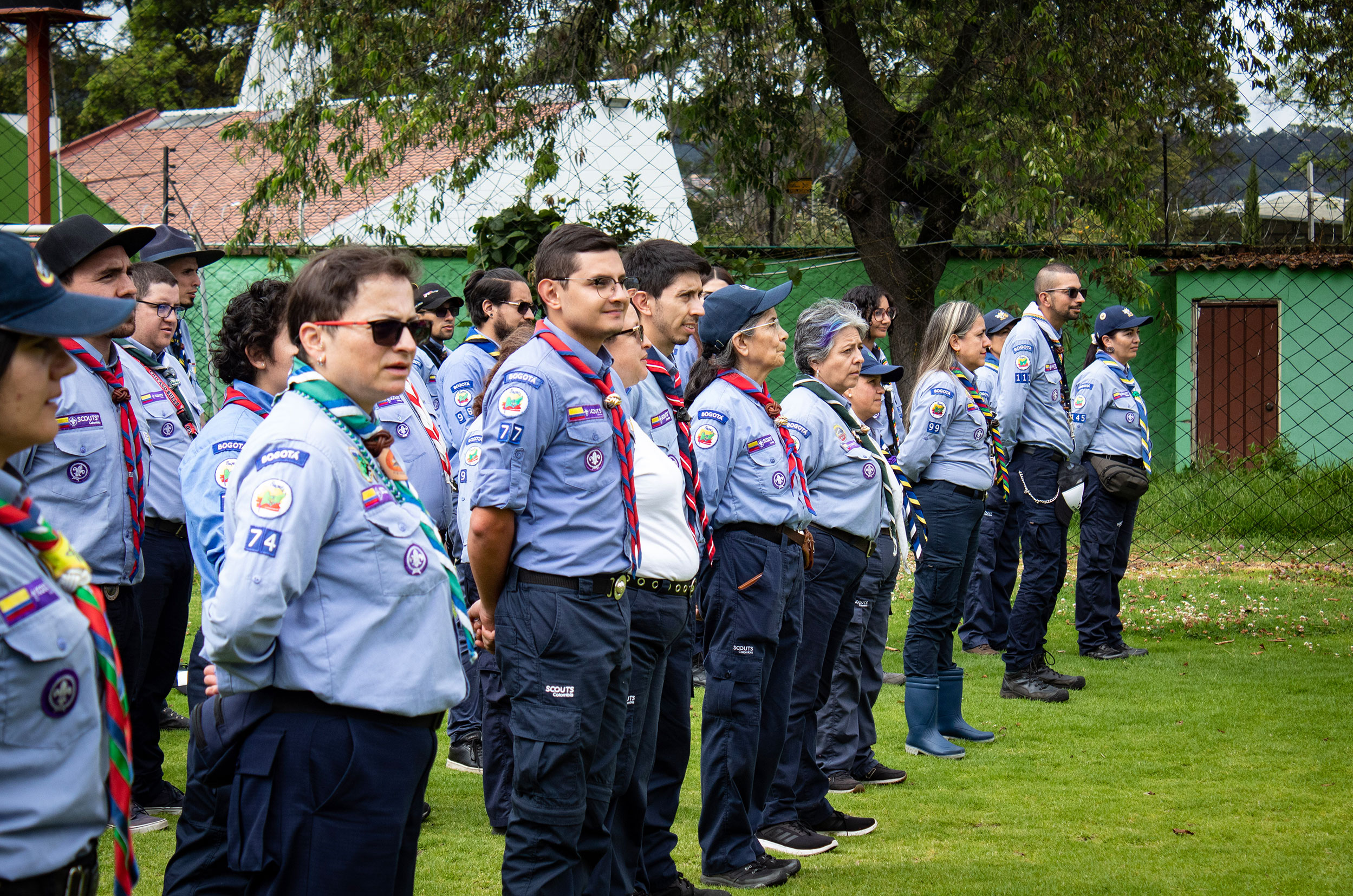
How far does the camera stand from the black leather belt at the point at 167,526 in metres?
4.56

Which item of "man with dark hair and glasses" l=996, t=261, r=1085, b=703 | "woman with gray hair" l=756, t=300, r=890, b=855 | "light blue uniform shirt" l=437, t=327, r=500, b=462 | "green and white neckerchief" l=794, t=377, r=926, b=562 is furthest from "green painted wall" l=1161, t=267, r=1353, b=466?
"light blue uniform shirt" l=437, t=327, r=500, b=462

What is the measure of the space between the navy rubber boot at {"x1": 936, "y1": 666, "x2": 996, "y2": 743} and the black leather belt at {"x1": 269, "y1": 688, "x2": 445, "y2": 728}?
13.2 ft

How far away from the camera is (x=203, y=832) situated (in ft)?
9.25

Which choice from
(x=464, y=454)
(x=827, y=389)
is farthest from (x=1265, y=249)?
(x=464, y=454)

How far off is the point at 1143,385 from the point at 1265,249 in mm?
1950

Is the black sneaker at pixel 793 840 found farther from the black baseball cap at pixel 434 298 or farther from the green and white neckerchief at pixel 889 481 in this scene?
the black baseball cap at pixel 434 298

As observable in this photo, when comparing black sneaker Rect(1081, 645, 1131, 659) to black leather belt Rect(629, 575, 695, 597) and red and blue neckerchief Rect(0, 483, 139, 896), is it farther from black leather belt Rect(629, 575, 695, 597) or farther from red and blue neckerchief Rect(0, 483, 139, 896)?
red and blue neckerchief Rect(0, 483, 139, 896)

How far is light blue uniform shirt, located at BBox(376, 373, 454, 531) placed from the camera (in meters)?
4.28

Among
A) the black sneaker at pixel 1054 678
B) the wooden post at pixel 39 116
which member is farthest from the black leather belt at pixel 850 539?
Result: the wooden post at pixel 39 116

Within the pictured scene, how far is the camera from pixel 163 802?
4496 millimetres

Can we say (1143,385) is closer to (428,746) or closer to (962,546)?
(962,546)

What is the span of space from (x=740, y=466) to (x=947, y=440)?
1.97 meters

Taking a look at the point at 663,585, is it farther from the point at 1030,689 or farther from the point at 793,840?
the point at 1030,689

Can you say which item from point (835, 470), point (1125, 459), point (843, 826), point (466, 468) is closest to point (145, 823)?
point (466, 468)
